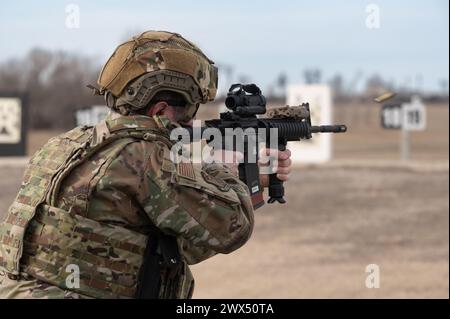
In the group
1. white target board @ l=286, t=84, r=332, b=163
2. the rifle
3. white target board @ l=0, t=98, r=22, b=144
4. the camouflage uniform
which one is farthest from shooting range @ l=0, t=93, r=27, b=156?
the camouflage uniform

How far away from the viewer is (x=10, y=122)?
73.0ft

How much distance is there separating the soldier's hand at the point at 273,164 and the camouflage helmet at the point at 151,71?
0.49 m

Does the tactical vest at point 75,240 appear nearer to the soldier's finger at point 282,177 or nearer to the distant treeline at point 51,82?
the soldier's finger at point 282,177

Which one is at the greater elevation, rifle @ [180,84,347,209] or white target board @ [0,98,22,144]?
rifle @ [180,84,347,209]

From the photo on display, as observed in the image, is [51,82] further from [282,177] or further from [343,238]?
[282,177]

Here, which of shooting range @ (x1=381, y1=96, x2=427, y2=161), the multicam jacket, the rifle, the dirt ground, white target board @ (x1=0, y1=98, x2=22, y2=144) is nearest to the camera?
the multicam jacket

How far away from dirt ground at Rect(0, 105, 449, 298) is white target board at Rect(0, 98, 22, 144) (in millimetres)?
2364

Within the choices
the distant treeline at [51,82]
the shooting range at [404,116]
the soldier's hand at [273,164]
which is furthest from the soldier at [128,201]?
the distant treeline at [51,82]

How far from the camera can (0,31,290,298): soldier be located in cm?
281

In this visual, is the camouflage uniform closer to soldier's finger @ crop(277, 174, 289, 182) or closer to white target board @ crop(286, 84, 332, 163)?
soldier's finger @ crop(277, 174, 289, 182)

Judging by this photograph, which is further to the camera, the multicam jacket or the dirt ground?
the dirt ground

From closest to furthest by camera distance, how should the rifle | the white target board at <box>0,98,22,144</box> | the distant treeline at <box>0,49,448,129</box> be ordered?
the rifle < the white target board at <box>0,98,22,144</box> < the distant treeline at <box>0,49,448,129</box>

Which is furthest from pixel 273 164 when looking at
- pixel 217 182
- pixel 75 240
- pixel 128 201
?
pixel 75 240
